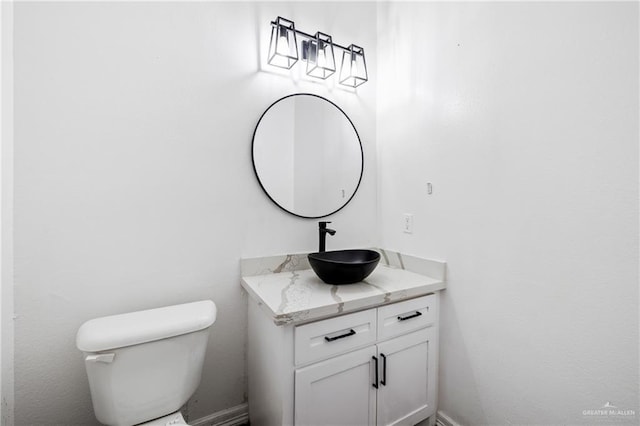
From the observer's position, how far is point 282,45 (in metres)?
1.53

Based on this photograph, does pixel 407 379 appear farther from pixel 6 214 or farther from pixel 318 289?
pixel 6 214

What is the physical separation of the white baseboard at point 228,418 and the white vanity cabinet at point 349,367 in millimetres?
96

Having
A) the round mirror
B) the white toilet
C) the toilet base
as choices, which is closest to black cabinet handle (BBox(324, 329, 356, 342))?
the white toilet

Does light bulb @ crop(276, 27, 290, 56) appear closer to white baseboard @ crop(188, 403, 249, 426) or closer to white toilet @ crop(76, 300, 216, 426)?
white toilet @ crop(76, 300, 216, 426)

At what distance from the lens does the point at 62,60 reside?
1.17 metres

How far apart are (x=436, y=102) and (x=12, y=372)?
227 cm

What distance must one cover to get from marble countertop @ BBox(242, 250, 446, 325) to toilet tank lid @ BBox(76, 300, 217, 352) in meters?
0.26

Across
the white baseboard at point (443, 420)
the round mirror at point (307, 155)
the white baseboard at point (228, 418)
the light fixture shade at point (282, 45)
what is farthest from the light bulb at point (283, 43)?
the white baseboard at point (443, 420)

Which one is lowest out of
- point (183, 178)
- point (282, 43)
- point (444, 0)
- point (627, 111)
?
point (183, 178)

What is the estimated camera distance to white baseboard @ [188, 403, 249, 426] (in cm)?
146

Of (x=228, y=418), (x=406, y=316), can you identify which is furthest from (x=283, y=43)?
(x=228, y=418)

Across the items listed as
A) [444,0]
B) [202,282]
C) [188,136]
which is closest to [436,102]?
[444,0]

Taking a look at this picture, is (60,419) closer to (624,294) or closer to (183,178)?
(183,178)

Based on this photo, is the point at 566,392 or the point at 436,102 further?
the point at 436,102
